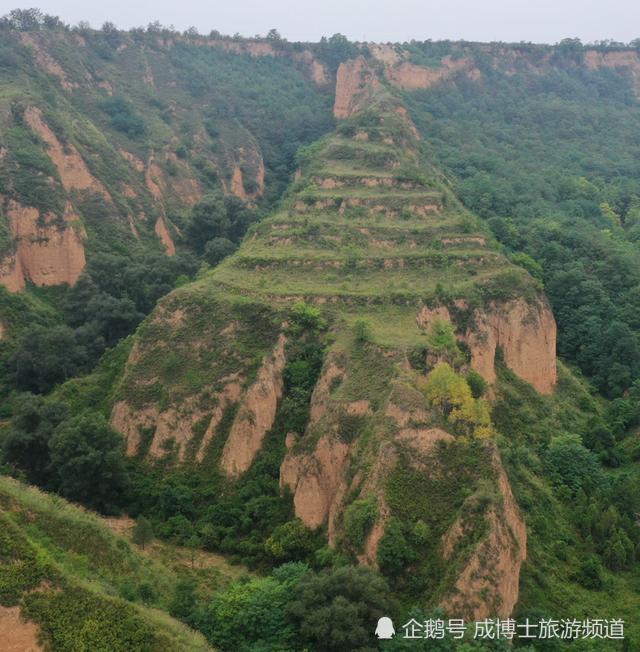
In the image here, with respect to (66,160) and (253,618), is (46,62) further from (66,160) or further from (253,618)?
(253,618)

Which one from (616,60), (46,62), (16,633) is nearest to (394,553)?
(16,633)

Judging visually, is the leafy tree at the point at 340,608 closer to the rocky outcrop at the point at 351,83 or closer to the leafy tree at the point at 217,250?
the leafy tree at the point at 217,250

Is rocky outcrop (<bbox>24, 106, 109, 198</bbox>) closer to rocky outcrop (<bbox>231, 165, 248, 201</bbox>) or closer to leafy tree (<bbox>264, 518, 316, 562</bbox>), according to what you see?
rocky outcrop (<bbox>231, 165, 248, 201</bbox>)

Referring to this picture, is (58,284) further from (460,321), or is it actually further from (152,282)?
(460,321)

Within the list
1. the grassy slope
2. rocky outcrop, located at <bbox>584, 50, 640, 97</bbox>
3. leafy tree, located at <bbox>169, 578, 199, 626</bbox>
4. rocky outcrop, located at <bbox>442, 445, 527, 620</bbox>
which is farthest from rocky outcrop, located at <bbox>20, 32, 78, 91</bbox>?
rocky outcrop, located at <bbox>584, 50, 640, 97</bbox>

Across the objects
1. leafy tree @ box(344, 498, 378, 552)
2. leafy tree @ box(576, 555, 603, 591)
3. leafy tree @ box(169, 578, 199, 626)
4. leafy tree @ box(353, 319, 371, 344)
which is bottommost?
leafy tree @ box(576, 555, 603, 591)

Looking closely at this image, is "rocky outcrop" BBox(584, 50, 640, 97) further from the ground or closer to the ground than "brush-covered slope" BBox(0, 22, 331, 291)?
further from the ground

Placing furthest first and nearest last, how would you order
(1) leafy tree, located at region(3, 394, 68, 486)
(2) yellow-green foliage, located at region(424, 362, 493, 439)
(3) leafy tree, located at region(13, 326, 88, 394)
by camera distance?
(3) leafy tree, located at region(13, 326, 88, 394) → (1) leafy tree, located at region(3, 394, 68, 486) → (2) yellow-green foliage, located at region(424, 362, 493, 439)

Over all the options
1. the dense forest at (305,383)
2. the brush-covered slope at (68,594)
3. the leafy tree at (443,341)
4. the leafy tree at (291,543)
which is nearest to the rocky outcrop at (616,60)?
the dense forest at (305,383)

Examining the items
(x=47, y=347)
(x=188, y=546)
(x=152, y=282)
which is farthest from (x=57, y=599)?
(x=152, y=282)
